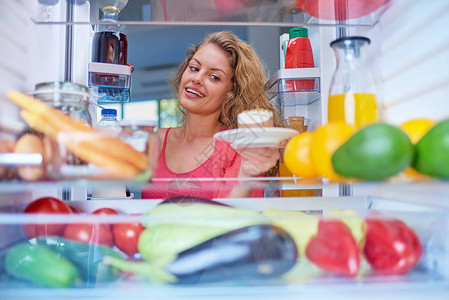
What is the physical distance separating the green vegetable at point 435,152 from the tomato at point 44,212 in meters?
0.61

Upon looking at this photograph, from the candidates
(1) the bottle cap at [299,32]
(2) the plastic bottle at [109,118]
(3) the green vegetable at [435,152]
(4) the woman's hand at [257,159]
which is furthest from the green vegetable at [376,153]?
(2) the plastic bottle at [109,118]

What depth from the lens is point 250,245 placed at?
57cm

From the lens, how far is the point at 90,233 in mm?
646

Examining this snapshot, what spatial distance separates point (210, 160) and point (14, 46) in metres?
0.98

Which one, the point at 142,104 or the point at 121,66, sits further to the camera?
the point at 142,104

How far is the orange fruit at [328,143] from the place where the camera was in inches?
25.0

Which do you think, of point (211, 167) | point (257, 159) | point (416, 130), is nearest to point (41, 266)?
point (257, 159)

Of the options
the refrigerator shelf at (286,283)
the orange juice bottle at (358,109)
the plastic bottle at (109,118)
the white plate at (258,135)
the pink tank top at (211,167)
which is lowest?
the refrigerator shelf at (286,283)

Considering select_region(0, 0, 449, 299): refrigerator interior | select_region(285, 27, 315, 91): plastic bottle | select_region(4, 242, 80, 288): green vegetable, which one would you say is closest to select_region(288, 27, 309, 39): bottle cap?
select_region(285, 27, 315, 91): plastic bottle

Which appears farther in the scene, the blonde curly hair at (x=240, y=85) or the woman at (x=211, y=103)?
the blonde curly hair at (x=240, y=85)

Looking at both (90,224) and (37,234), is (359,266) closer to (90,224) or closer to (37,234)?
(90,224)

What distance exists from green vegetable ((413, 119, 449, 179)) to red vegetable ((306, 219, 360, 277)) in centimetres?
16

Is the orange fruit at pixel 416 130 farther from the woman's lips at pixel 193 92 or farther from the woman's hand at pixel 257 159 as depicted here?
the woman's lips at pixel 193 92

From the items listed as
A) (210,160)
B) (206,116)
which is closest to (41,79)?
(210,160)
